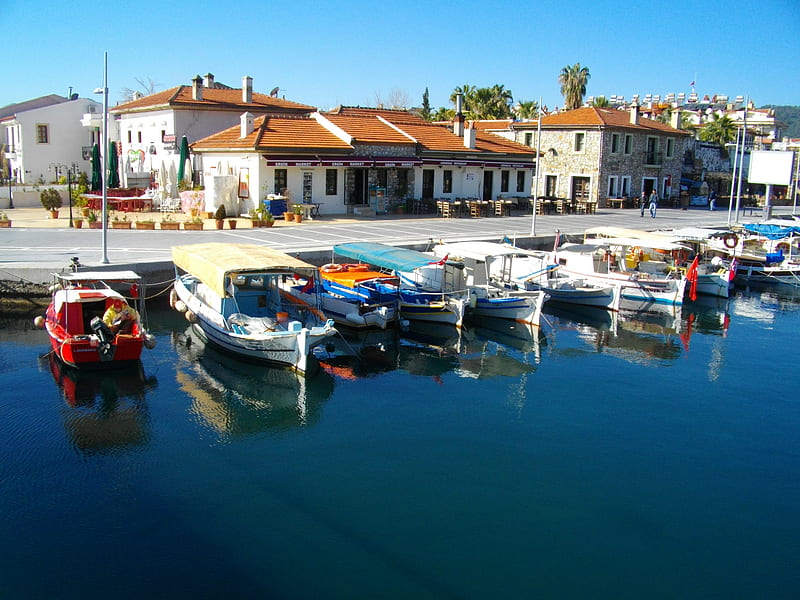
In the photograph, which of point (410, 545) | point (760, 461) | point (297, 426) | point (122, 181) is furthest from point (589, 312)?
point (122, 181)

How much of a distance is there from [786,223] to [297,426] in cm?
3747

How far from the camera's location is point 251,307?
70.1 ft

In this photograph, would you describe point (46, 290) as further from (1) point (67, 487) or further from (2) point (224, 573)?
(2) point (224, 573)

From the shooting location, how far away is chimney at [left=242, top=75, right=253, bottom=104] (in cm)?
4775

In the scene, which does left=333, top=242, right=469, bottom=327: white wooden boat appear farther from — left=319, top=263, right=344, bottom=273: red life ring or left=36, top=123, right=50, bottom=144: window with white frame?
left=36, top=123, right=50, bottom=144: window with white frame

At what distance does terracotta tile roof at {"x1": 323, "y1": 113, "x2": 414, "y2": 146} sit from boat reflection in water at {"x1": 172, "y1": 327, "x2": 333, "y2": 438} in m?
23.0

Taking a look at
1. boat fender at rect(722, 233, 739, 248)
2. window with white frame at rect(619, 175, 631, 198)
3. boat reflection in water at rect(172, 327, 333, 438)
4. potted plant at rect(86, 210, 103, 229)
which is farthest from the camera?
window with white frame at rect(619, 175, 631, 198)

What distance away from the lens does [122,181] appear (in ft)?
167

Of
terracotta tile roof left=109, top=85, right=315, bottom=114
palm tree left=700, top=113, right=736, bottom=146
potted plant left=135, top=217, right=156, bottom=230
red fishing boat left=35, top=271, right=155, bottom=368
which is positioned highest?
palm tree left=700, top=113, right=736, bottom=146

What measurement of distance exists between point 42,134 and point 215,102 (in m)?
14.6

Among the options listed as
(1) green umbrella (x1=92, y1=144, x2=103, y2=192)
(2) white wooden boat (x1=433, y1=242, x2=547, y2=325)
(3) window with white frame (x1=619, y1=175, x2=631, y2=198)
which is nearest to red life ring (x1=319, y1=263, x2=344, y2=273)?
(2) white wooden boat (x1=433, y1=242, x2=547, y2=325)

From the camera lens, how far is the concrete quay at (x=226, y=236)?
2466 cm

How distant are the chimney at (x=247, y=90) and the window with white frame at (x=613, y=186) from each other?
90.6 feet

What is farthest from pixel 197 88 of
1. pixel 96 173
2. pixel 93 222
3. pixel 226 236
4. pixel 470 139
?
pixel 226 236
